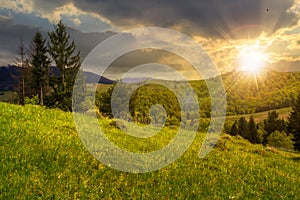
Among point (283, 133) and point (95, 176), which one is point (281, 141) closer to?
point (283, 133)

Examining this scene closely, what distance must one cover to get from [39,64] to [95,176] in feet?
259

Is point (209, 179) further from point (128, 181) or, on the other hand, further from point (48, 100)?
point (48, 100)

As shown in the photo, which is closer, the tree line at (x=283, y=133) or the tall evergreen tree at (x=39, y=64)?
the tall evergreen tree at (x=39, y=64)

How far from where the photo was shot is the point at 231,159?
15117 mm

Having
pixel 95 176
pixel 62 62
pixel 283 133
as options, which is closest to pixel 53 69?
pixel 62 62

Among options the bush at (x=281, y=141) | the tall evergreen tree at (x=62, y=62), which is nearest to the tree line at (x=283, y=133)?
the bush at (x=281, y=141)

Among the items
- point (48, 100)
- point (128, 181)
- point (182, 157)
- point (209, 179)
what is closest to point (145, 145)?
point (182, 157)

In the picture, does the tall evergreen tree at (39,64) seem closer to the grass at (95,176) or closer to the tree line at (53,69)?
the tree line at (53,69)

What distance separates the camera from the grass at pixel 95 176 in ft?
25.0

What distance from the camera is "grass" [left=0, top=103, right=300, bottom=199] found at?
7613 millimetres

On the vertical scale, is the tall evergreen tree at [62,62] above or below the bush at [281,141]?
above

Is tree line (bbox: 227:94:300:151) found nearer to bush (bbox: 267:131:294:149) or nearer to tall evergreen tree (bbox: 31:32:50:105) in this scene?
bush (bbox: 267:131:294:149)

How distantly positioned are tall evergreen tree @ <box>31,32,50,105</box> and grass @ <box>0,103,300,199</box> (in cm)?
6980

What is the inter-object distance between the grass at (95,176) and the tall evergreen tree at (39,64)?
229 ft
